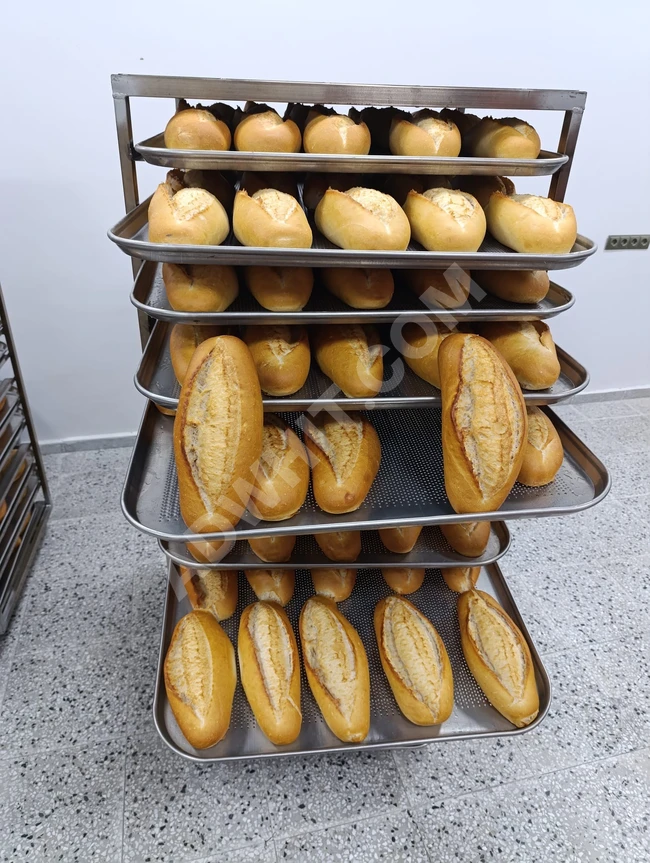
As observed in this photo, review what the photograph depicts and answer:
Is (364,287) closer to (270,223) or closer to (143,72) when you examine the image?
(270,223)

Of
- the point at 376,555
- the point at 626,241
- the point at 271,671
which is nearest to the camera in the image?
the point at 271,671

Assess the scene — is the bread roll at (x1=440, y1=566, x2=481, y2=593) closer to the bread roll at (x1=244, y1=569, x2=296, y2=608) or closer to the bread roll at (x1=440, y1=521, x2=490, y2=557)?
the bread roll at (x1=440, y1=521, x2=490, y2=557)

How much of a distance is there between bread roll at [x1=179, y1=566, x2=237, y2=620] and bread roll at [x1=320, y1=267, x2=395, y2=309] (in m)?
0.78

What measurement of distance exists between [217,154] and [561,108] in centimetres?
65

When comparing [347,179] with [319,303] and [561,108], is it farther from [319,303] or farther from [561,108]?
[561,108]

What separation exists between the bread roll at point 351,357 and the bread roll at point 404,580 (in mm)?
609

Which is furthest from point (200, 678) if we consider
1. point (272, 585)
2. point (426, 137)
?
point (426, 137)

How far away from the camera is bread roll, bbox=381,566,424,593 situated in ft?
4.77

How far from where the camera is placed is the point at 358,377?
1044 millimetres

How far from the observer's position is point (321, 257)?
89cm

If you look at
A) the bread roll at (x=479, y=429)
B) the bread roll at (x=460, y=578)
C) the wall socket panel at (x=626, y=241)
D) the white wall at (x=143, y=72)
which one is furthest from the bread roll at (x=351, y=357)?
the wall socket panel at (x=626, y=241)

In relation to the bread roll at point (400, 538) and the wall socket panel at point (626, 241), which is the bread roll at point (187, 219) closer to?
the bread roll at point (400, 538)

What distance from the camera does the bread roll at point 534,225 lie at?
97 cm

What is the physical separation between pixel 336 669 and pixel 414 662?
18 cm
